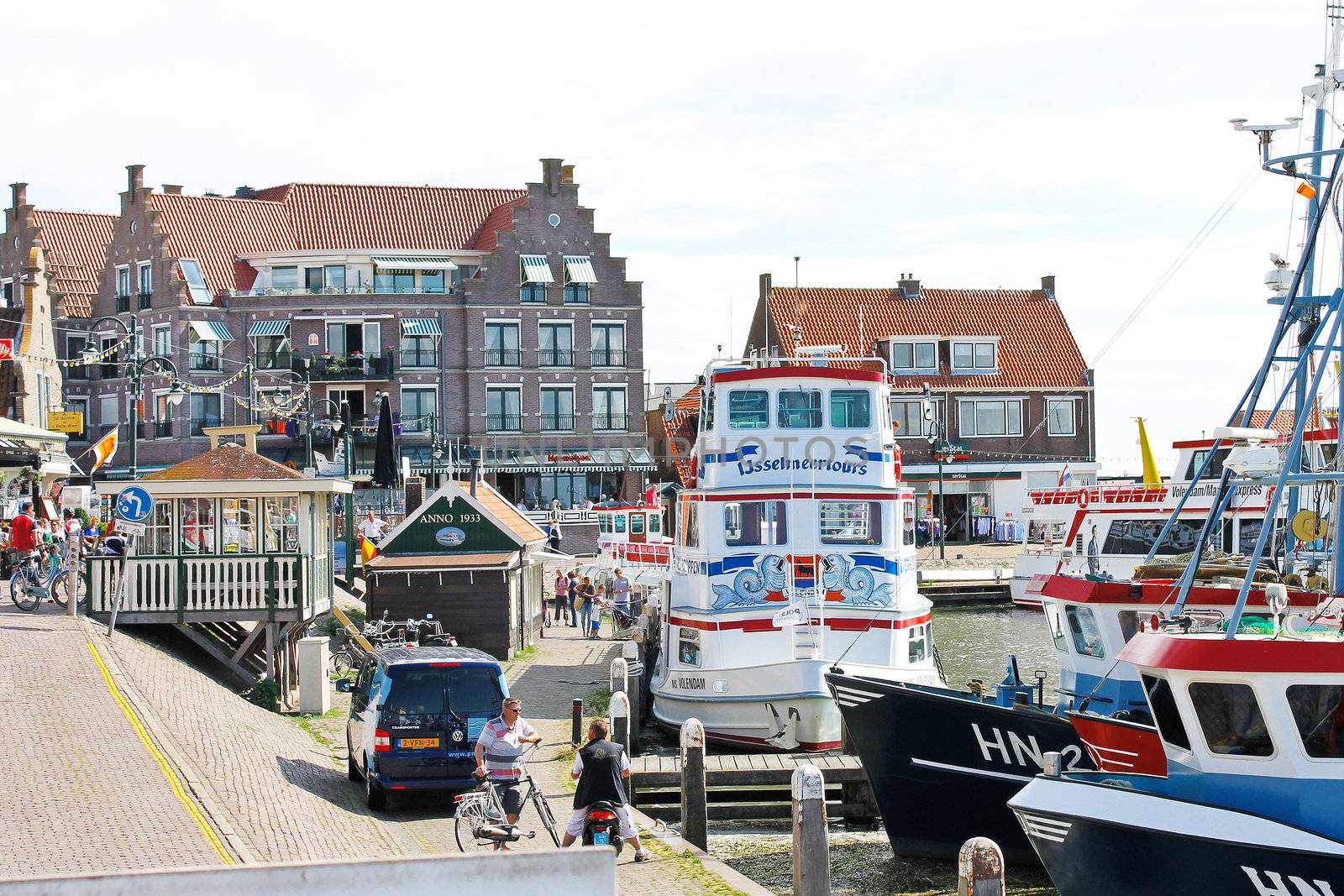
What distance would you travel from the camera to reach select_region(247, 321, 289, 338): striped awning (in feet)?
212

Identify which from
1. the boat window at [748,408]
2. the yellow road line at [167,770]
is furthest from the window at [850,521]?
the yellow road line at [167,770]

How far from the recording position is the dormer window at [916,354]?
2771 inches

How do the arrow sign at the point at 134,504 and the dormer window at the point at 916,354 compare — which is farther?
the dormer window at the point at 916,354

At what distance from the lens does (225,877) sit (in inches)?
306

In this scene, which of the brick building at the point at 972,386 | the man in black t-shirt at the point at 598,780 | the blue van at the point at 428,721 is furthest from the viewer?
the brick building at the point at 972,386

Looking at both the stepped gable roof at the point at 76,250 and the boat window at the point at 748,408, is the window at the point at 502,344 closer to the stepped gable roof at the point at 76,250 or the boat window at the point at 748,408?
the stepped gable roof at the point at 76,250

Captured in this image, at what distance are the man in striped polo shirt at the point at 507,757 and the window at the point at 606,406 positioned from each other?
51735 millimetres

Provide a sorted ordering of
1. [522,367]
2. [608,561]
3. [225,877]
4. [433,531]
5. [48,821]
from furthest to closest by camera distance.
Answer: [522,367] < [608,561] < [433,531] < [48,821] < [225,877]

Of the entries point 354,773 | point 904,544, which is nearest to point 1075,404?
point 904,544

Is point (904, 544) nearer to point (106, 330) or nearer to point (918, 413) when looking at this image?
point (918, 413)

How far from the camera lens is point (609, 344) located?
67.3 meters

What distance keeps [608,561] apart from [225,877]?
41.2 metres

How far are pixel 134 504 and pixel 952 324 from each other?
2079 inches

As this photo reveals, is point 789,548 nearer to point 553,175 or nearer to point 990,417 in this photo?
point 553,175
